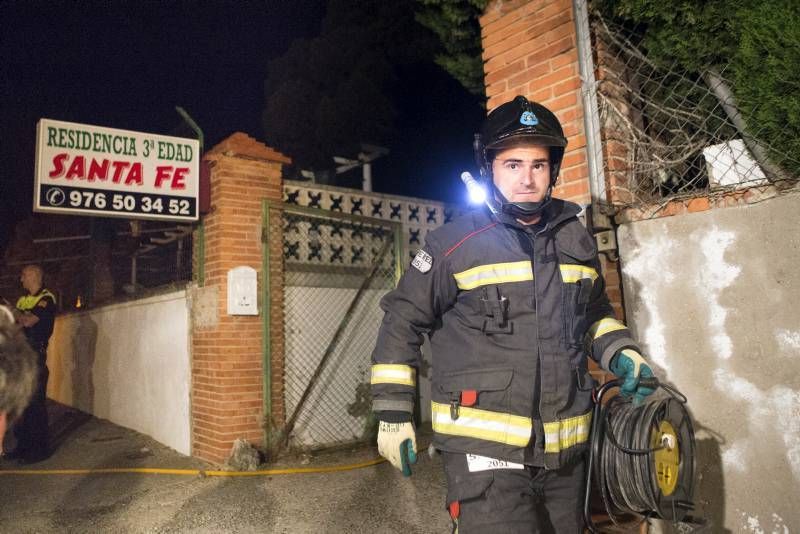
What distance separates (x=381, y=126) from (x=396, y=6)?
2555 millimetres

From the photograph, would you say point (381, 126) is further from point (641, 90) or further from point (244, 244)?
point (641, 90)

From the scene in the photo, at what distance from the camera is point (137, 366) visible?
742cm

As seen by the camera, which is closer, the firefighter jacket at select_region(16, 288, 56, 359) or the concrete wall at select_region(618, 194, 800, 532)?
the concrete wall at select_region(618, 194, 800, 532)

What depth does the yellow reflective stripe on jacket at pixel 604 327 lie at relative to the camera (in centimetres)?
235

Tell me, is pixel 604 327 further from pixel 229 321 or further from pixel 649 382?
pixel 229 321

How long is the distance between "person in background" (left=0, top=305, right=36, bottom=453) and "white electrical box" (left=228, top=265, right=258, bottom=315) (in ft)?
8.22

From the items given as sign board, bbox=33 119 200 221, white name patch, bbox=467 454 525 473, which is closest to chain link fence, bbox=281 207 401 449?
sign board, bbox=33 119 200 221

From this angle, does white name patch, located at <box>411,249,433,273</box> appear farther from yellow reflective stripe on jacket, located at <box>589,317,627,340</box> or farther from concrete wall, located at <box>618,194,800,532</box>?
concrete wall, located at <box>618,194,800,532</box>

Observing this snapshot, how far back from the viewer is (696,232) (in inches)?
103

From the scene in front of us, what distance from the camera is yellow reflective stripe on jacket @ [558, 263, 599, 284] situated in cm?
215

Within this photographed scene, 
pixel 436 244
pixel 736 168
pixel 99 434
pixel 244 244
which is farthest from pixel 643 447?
pixel 99 434

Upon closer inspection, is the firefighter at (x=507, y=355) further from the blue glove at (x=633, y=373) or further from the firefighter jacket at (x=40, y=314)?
the firefighter jacket at (x=40, y=314)

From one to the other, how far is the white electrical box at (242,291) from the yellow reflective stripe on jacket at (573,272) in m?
4.17

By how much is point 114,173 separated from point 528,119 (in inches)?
176
